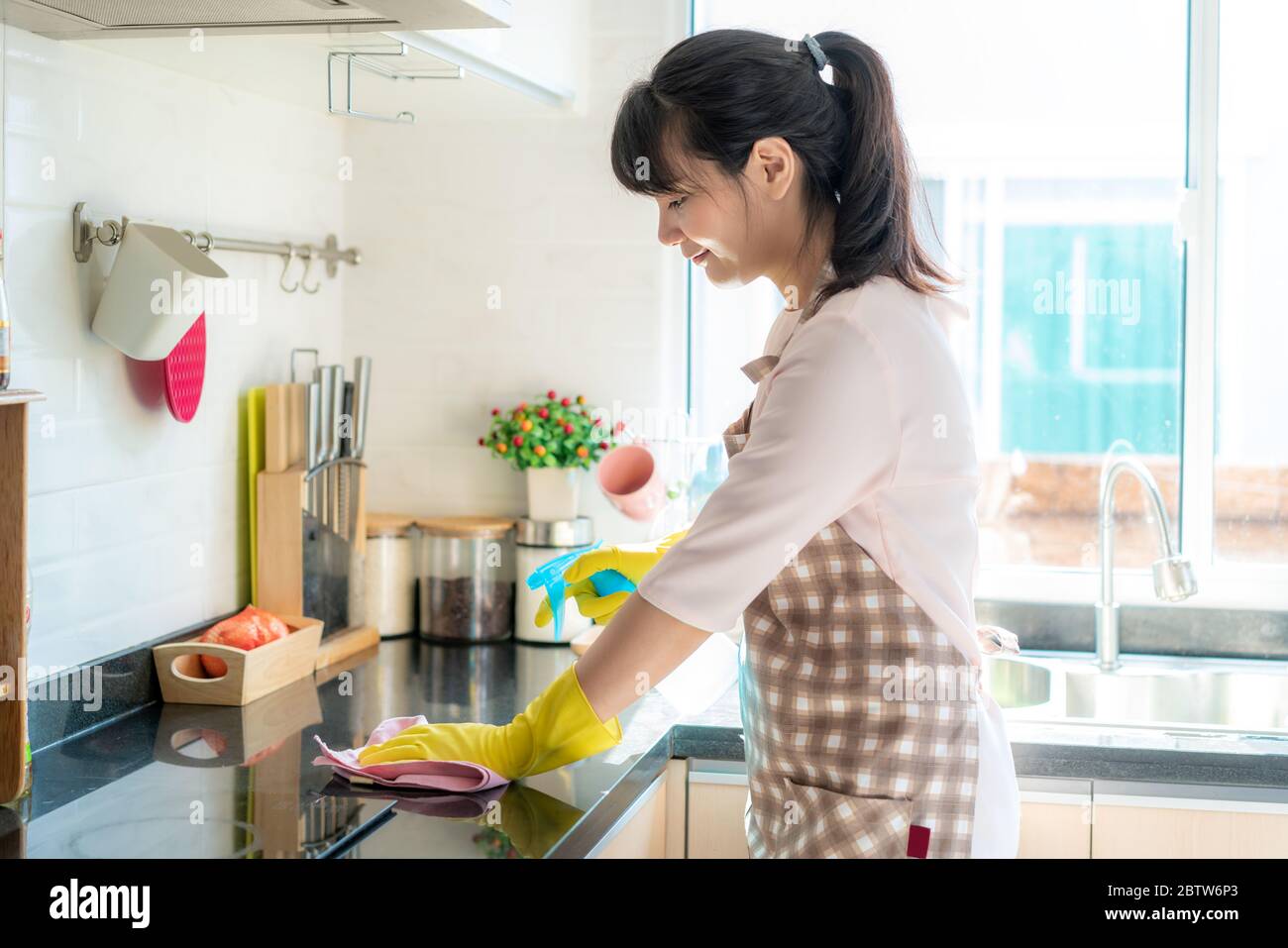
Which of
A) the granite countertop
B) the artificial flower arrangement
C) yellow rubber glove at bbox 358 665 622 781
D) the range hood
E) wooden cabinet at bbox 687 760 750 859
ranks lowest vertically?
wooden cabinet at bbox 687 760 750 859

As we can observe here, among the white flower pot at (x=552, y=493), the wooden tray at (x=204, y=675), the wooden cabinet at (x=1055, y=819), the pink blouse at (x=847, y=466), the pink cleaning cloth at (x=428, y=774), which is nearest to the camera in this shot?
the pink blouse at (x=847, y=466)

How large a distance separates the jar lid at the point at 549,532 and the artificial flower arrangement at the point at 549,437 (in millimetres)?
90

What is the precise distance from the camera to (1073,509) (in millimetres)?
2393

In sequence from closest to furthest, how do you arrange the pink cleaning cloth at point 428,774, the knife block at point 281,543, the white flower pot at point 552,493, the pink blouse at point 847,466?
1. the pink blouse at point 847,466
2. the pink cleaning cloth at point 428,774
3. the knife block at point 281,543
4. the white flower pot at point 552,493

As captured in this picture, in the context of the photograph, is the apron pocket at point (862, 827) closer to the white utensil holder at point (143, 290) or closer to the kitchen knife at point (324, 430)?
the white utensil holder at point (143, 290)

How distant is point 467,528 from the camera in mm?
→ 2184

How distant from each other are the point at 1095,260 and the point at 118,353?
1506 millimetres

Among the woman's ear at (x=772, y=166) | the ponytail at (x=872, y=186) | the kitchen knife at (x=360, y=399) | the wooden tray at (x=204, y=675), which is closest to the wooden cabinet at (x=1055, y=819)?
the ponytail at (x=872, y=186)

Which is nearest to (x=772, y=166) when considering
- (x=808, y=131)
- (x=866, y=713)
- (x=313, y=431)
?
(x=808, y=131)

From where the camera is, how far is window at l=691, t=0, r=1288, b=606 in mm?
2182

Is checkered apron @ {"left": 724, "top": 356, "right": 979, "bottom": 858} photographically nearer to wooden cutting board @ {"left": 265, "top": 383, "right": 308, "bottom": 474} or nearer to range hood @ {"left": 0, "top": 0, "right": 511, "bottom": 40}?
range hood @ {"left": 0, "top": 0, "right": 511, "bottom": 40}

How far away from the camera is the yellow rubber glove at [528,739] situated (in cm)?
121

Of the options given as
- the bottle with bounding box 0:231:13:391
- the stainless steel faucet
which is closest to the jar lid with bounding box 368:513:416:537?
the bottle with bounding box 0:231:13:391

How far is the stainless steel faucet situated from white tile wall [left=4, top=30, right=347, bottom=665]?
1274 mm
